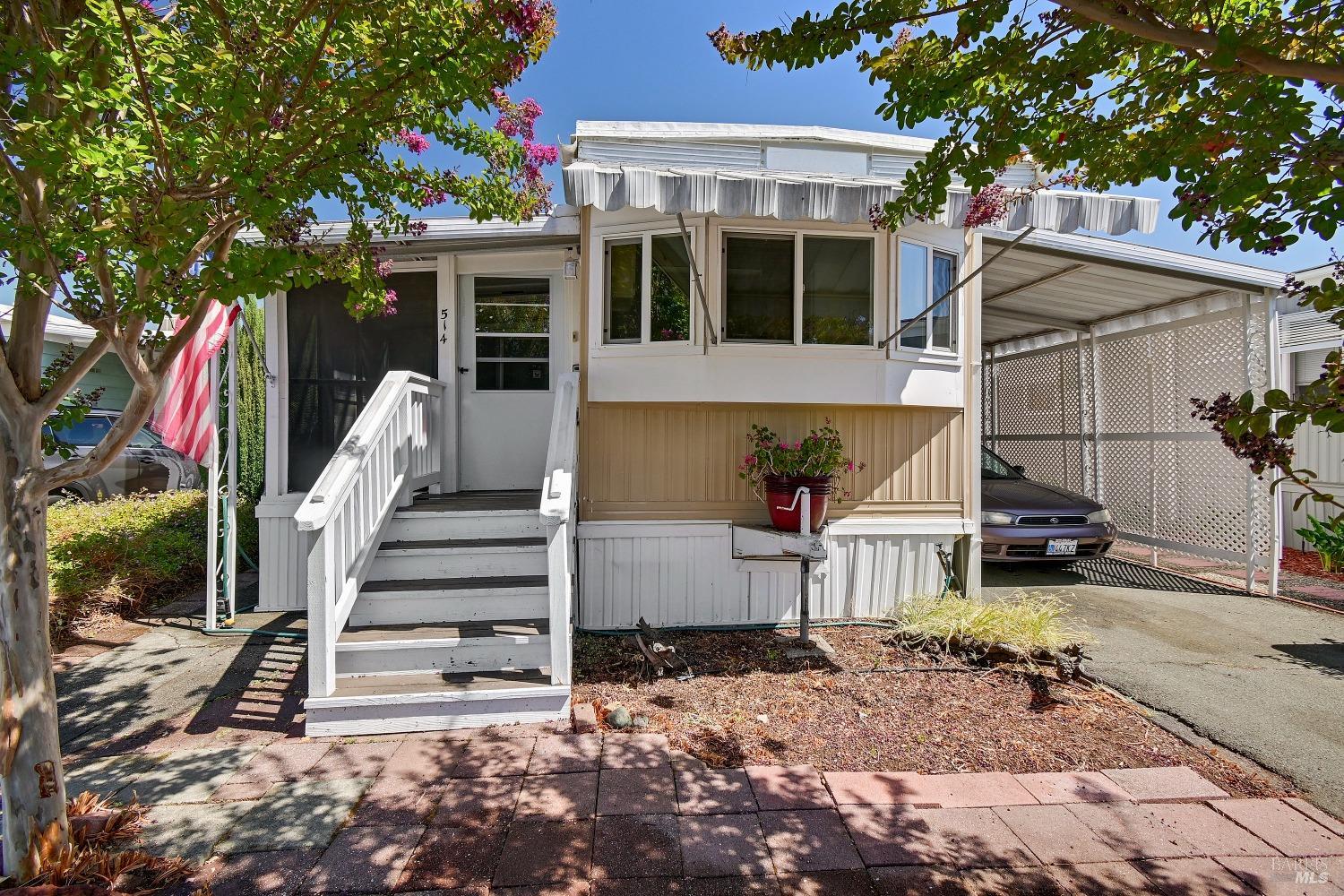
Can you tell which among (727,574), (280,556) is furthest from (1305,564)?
(280,556)

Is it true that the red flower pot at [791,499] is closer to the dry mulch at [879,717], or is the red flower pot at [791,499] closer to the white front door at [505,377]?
the dry mulch at [879,717]

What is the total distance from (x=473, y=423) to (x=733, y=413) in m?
2.55

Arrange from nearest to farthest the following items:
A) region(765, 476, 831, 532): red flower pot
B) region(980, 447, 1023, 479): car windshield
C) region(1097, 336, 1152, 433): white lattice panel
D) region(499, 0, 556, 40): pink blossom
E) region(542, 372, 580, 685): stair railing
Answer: region(499, 0, 556, 40): pink blossom < region(542, 372, 580, 685): stair railing < region(765, 476, 831, 532): red flower pot < region(980, 447, 1023, 479): car windshield < region(1097, 336, 1152, 433): white lattice panel

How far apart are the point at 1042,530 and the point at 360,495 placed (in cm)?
659

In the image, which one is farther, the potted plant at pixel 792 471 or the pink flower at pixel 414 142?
the potted plant at pixel 792 471

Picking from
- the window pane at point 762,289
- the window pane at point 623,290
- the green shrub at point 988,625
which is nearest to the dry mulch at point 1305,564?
the green shrub at point 988,625

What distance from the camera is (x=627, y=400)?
15.4 ft

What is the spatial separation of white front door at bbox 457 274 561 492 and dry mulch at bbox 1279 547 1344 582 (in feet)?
29.2

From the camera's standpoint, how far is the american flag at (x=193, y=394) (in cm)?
421

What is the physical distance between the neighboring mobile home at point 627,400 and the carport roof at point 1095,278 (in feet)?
0.52

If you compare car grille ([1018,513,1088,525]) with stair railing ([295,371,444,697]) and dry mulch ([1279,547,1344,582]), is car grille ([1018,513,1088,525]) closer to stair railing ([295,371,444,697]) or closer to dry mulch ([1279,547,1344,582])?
dry mulch ([1279,547,1344,582])

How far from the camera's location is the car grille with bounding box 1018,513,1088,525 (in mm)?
6348

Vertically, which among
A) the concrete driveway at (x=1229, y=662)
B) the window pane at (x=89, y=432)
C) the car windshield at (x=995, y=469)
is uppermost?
the window pane at (x=89, y=432)

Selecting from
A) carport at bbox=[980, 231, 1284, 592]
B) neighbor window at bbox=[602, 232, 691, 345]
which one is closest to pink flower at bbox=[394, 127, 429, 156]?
neighbor window at bbox=[602, 232, 691, 345]
